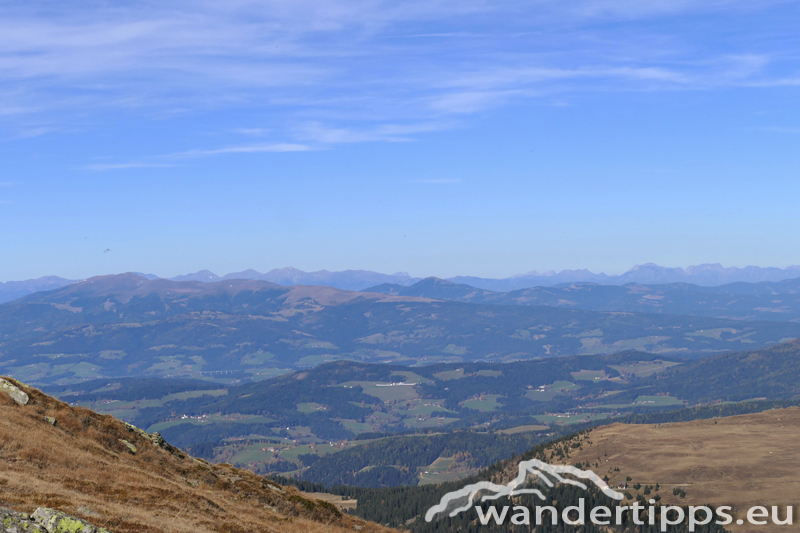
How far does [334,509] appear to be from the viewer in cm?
8319

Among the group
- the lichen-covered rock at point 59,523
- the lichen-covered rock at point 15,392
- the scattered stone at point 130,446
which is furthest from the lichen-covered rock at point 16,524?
the scattered stone at point 130,446

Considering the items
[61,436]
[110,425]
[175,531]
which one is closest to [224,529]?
[175,531]

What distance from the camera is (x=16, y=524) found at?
35.5 metres

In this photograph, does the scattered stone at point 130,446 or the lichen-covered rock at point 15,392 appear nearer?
the lichen-covered rock at point 15,392

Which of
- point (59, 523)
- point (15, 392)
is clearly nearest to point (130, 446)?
point (15, 392)

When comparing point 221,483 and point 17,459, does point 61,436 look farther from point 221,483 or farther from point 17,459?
point 221,483

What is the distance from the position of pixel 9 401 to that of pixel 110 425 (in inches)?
454

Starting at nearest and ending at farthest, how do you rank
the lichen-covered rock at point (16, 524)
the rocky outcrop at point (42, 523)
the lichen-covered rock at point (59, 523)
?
the lichen-covered rock at point (16, 524) → the rocky outcrop at point (42, 523) → the lichen-covered rock at point (59, 523)

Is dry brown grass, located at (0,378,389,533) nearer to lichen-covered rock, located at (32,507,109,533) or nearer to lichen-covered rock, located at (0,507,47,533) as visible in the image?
lichen-covered rock, located at (32,507,109,533)

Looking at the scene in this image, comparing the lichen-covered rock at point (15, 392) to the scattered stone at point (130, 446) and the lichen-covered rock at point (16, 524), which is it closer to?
the scattered stone at point (130, 446)

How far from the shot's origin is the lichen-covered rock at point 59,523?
119ft

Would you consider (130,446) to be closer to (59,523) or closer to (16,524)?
(59,523)

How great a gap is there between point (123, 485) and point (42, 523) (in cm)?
2133

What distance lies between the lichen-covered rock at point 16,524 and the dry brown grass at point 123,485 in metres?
4.95
